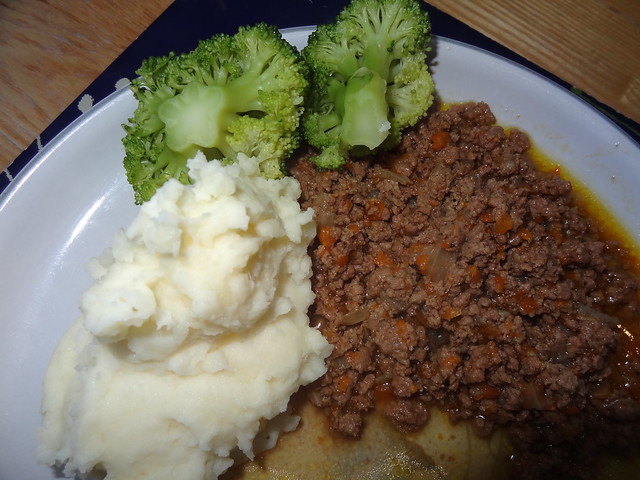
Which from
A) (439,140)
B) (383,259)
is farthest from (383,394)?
(439,140)

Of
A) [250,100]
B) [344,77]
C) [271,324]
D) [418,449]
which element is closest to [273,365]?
[271,324]

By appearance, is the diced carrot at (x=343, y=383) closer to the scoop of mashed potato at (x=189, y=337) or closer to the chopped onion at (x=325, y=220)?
the scoop of mashed potato at (x=189, y=337)

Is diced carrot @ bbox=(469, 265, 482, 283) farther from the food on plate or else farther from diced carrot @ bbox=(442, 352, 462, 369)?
diced carrot @ bbox=(442, 352, 462, 369)

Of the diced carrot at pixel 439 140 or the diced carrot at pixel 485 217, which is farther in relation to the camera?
the diced carrot at pixel 439 140

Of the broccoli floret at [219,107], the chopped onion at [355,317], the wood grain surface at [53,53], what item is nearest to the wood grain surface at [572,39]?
the broccoli floret at [219,107]

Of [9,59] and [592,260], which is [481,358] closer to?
[592,260]

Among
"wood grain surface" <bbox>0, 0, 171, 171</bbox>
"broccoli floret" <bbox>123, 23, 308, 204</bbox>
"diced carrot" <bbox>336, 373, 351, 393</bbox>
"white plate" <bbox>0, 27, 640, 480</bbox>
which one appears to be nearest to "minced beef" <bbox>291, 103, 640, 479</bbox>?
"diced carrot" <bbox>336, 373, 351, 393</bbox>
